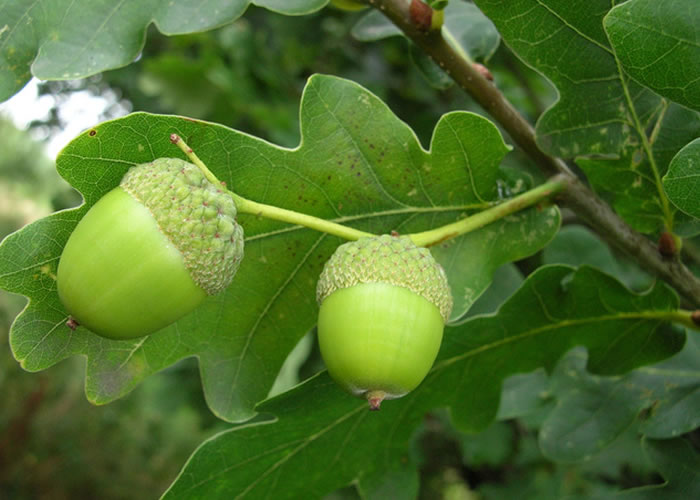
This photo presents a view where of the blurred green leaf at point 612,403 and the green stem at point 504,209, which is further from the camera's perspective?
the blurred green leaf at point 612,403

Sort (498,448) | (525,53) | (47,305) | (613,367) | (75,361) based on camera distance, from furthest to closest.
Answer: (75,361) → (498,448) → (613,367) → (525,53) → (47,305)

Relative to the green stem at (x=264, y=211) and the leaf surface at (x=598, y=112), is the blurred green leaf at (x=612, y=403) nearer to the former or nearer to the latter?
the leaf surface at (x=598, y=112)

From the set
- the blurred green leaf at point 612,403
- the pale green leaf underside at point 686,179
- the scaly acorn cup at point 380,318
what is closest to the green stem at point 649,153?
the pale green leaf underside at point 686,179

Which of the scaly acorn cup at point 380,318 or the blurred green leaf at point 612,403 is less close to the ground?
the scaly acorn cup at point 380,318

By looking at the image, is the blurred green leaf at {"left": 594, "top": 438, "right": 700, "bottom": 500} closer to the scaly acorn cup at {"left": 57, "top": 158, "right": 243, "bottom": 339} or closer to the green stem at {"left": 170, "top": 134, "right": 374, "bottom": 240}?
the green stem at {"left": 170, "top": 134, "right": 374, "bottom": 240}

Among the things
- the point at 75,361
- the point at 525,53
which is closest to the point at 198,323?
the point at 525,53

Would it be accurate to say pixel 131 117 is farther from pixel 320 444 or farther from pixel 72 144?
pixel 320 444
